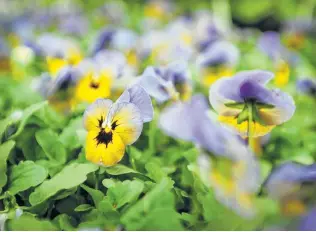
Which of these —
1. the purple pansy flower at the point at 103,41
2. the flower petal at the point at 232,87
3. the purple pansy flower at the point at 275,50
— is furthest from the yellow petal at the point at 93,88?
the purple pansy flower at the point at 275,50

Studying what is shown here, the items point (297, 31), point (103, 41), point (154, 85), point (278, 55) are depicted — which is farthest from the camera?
point (297, 31)

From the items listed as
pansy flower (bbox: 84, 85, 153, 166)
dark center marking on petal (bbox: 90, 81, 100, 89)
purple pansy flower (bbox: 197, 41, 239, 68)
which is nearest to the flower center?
pansy flower (bbox: 84, 85, 153, 166)

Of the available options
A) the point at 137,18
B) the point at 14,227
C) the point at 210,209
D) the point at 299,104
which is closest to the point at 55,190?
the point at 14,227

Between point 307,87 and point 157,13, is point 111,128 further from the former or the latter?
point 157,13

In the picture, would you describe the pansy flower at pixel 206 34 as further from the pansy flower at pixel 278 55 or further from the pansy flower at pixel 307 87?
the pansy flower at pixel 307 87

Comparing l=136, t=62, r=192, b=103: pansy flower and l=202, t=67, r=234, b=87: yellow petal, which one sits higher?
l=136, t=62, r=192, b=103: pansy flower

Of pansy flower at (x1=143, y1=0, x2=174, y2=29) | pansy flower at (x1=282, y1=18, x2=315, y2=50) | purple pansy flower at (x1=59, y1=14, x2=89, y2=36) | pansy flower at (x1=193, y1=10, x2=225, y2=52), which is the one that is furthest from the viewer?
pansy flower at (x1=143, y1=0, x2=174, y2=29)

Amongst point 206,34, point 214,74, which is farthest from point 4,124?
point 206,34

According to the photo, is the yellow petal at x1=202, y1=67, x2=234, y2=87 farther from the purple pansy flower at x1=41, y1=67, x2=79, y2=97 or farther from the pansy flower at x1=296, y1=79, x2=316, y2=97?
the purple pansy flower at x1=41, y1=67, x2=79, y2=97
